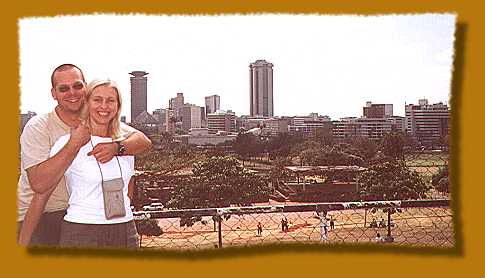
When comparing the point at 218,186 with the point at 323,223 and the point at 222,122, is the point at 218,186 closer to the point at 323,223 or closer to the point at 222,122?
the point at 222,122

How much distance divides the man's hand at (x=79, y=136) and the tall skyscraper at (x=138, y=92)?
0.20m

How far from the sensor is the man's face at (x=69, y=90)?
271cm

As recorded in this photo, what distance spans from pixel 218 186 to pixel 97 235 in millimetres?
554

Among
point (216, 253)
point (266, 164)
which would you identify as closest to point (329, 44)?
point (266, 164)

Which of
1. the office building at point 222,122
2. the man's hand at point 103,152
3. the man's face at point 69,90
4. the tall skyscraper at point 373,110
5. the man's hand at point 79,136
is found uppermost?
the man's face at point 69,90

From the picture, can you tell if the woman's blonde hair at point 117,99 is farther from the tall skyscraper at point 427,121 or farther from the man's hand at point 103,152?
the tall skyscraper at point 427,121

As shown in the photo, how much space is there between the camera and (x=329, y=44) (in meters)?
2.88

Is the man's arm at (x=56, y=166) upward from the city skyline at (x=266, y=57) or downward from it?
downward

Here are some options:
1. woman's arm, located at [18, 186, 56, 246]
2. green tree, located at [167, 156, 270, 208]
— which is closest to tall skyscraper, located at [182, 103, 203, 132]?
green tree, located at [167, 156, 270, 208]

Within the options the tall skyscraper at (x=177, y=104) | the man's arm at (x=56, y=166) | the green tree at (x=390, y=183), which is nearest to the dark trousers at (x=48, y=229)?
the man's arm at (x=56, y=166)

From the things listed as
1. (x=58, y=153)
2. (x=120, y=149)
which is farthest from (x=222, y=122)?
(x=58, y=153)

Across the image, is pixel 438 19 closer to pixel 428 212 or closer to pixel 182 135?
pixel 428 212

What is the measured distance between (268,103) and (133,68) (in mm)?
611

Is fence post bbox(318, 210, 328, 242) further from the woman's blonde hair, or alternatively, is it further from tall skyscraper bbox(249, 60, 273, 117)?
the woman's blonde hair
